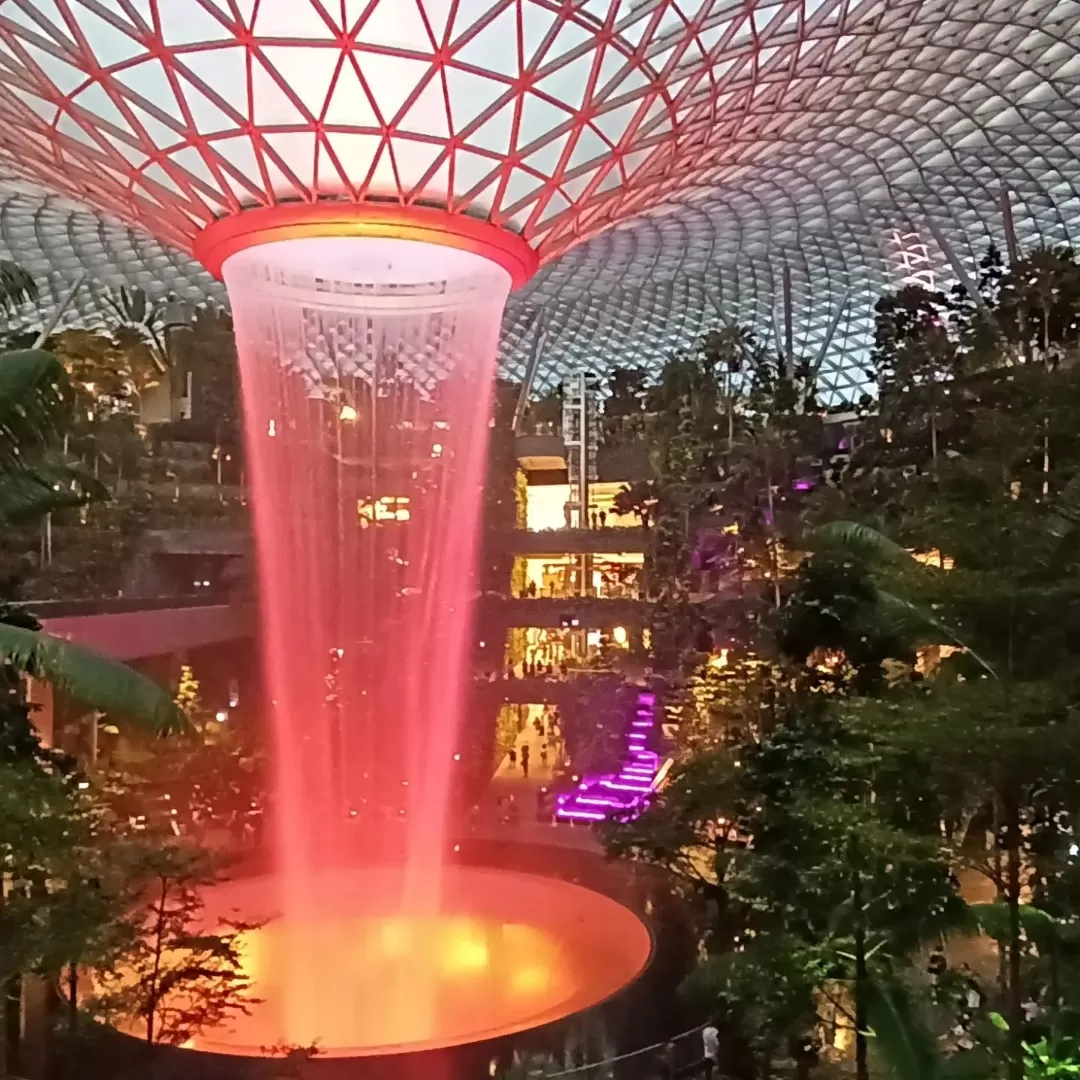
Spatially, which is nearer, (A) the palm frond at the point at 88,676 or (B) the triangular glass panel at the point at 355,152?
(A) the palm frond at the point at 88,676

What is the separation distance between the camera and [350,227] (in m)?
17.3

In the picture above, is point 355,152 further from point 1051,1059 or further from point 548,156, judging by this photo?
point 1051,1059

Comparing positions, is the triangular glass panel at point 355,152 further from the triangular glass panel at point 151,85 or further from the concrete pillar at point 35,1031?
the concrete pillar at point 35,1031

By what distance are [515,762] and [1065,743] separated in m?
31.3

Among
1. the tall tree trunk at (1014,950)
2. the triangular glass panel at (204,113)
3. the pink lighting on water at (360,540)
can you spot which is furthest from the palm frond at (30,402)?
the pink lighting on water at (360,540)

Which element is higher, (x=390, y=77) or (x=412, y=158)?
(x=390, y=77)

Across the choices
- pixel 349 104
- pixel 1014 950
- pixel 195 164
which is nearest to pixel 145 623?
pixel 195 164

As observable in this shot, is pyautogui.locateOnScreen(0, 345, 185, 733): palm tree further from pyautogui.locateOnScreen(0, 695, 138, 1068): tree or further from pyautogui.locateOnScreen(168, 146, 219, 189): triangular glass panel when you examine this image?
pyautogui.locateOnScreen(168, 146, 219, 189): triangular glass panel

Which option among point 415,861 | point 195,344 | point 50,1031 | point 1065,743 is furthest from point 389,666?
point 1065,743

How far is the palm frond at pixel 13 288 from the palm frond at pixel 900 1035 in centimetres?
977

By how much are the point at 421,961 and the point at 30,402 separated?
13.4 meters

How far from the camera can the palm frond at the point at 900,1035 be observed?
9.63 metres

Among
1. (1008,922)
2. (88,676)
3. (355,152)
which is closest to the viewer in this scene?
(88,676)

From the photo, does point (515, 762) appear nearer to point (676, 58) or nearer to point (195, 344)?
point (195, 344)
